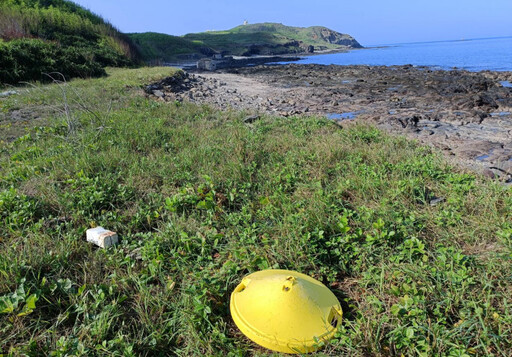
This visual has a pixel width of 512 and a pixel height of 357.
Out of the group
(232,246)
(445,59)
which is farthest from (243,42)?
(232,246)

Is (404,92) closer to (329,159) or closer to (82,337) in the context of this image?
(329,159)

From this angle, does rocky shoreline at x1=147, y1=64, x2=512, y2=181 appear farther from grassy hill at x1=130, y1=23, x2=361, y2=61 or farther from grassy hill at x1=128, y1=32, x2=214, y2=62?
grassy hill at x1=128, y1=32, x2=214, y2=62

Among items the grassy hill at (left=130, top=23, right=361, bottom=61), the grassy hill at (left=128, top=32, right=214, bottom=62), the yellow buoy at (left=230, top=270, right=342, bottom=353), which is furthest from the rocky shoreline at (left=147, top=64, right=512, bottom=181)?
the grassy hill at (left=128, top=32, right=214, bottom=62)

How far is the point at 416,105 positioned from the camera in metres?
11.5

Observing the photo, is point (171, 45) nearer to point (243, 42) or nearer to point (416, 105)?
point (243, 42)

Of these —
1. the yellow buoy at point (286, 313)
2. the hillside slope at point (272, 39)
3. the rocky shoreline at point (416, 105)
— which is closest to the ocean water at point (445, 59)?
the rocky shoreline at point (416, 105)

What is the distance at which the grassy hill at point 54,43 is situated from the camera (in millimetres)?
12359

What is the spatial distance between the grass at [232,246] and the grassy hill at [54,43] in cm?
956

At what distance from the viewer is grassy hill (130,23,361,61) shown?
45853 mm

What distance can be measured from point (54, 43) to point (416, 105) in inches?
619

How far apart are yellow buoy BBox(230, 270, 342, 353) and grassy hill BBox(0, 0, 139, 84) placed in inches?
523

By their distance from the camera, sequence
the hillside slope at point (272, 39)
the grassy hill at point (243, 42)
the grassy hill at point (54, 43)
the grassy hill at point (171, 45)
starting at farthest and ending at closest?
the hillside slope at point (272, 39), the grassy hill at point (243, 42), the grassy hill at point (171, 45), the grassy hill at point (54, 43)

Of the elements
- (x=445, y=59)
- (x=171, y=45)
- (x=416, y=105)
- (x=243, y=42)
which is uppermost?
(x=243, y=42)

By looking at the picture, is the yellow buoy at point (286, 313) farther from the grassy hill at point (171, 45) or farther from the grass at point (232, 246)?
the grassy hill at point (171, 45)
